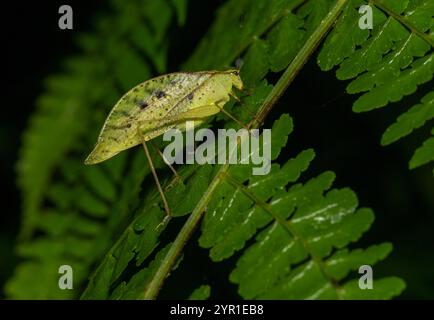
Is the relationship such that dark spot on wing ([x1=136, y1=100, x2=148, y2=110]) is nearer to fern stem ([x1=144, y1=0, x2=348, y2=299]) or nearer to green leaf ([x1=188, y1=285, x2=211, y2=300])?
fern stem ([x1=144, y1=0, x2=348, y2=299])

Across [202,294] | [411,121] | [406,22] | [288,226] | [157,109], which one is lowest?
[202,294]

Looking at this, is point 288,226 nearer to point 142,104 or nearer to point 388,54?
point 388,54

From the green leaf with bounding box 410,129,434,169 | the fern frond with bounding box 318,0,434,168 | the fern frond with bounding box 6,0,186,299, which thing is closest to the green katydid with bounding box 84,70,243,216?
the fern frond with bounding box 6,0,186,299

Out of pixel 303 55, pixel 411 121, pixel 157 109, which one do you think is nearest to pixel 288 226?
pixel 411 121

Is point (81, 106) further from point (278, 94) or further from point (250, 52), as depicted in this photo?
point (278, 94)

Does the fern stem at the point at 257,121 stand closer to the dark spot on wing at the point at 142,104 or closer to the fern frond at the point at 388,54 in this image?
the fern frond at the point at 388,54

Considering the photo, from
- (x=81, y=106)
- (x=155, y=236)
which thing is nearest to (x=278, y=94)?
(x=155, y=236)
